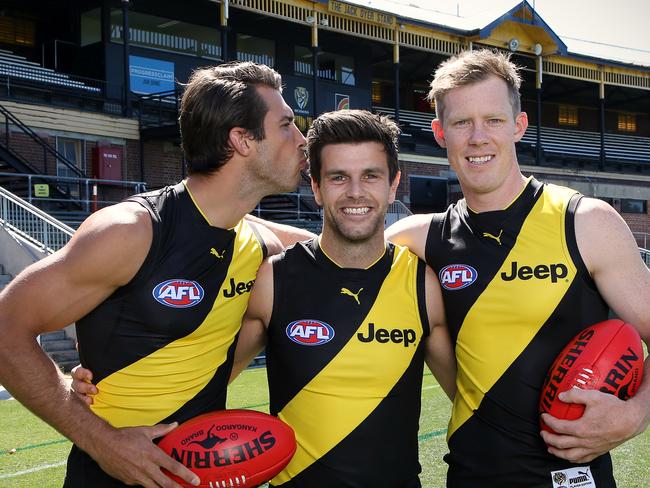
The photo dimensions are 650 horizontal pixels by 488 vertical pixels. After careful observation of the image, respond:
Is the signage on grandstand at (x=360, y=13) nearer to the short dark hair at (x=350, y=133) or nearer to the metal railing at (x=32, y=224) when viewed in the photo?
the metal railing at (x=32, y=224)

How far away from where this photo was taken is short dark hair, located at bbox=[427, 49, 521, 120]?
3.22 meters

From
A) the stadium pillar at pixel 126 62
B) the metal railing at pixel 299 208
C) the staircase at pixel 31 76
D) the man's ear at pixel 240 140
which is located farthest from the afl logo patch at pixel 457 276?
the stadium pillar at pixel 126 62

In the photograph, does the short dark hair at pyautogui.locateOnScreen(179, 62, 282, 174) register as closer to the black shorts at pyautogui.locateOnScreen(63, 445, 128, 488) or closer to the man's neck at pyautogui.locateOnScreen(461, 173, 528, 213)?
the man's neck at pyautogui.locateOnScreen(461, 173, 528, 213)

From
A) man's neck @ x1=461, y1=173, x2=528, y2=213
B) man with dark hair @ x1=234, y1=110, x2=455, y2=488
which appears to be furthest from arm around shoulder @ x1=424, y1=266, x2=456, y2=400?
man's neck @ x1=461, y1=173, x2=528, y2=213

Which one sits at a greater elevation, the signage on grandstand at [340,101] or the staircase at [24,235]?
the signage on grandstand at [340,101]

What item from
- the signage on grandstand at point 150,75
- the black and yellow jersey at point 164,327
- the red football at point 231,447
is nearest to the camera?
the red football at point 231,447

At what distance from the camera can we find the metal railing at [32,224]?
12273 mm

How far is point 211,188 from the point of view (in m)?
3.22

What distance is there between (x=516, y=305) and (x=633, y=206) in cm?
3134

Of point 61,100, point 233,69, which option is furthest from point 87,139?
point 233,69

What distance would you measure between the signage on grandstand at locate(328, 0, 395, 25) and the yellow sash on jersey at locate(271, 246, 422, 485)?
21617 mm

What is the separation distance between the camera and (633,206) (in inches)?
1252

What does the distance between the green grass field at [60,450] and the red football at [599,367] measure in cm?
302

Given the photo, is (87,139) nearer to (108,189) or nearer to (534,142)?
(108,189)
